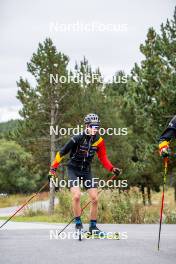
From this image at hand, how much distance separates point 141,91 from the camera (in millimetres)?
25828

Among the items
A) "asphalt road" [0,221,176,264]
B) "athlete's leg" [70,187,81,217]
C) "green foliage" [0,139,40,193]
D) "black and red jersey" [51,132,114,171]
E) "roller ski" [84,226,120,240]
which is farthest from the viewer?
"green foliage" [0,139,40,193]

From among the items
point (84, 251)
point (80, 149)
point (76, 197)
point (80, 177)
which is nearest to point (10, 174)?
point (80, 177)

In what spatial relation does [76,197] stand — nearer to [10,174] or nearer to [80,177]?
[80,177]

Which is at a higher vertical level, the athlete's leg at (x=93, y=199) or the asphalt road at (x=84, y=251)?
the athlete's leg at (x=93, y=199)

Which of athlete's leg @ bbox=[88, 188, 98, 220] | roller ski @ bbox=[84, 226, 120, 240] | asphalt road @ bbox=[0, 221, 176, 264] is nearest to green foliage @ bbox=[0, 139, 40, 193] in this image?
athlete's leg @ bbox=[88, 188, 98, 220]

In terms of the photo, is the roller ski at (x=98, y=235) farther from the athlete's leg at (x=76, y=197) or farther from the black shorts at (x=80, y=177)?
the black shorts at (x=80, y=177)

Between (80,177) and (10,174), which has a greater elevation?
(80,177)

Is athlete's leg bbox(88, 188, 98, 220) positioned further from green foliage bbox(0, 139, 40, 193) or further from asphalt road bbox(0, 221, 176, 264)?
green foliage bbox(0, 139, 40, 193)

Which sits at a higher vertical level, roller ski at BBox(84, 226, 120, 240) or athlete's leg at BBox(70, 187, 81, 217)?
athlete's leg at BBox(70, 187, 81, 217)

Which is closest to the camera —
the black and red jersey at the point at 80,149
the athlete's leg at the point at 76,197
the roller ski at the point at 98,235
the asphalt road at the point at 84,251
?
the asphalt road at the point at 84,251

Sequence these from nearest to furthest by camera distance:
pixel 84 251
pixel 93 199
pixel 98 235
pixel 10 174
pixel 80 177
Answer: pixel 84 251 → pixel 98 235 → pixel 93 199 → pixel 80 177 → pixel 10 174

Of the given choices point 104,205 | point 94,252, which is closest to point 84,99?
point 104,205

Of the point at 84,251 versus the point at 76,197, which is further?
the point at 76,197

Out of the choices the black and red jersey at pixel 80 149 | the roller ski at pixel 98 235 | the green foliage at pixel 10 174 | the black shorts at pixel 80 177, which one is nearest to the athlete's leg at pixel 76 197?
the black shorts at pixel 80 177
